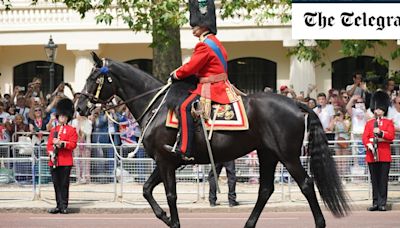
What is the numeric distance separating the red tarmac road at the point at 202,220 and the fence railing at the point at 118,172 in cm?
171

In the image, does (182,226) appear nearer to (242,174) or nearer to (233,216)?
(233,216)

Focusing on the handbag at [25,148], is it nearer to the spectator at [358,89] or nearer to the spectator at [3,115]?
the spectator at [3,115]

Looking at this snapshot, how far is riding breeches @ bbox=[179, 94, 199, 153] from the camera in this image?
13.5m

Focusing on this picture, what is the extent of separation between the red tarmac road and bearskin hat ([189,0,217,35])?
3.86 meters

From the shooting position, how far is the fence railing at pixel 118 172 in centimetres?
2072

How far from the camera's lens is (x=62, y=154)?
19453 mm

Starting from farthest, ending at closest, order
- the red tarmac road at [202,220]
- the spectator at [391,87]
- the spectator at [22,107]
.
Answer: the spectator at [22,107], the spectator at [391,87], the red tarmac road at [202,220]

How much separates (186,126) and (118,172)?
300 inches

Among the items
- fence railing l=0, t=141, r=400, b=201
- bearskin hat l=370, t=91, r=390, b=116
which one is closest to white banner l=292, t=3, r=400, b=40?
bearskin hat l=370, t=91, r=390, b=116

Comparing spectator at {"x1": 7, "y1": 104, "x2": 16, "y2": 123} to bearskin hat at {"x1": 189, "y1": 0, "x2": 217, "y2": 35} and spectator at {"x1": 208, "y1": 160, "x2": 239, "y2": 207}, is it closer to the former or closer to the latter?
spectator at {"x1": 208, "y1": 160, "x2": 239, "y2": 207}

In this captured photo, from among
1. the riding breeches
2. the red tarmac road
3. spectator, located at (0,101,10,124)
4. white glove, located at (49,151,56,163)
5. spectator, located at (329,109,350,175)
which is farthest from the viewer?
spectator, located at (0,101,10,124)

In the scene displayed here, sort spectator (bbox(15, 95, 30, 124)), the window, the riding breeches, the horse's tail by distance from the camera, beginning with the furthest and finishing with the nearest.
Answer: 1. the window
2. spectator (bbox(15, 95, 30, 124))
3. the horse's tail
4. the riding breeches

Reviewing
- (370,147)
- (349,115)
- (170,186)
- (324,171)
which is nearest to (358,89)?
(349,115)

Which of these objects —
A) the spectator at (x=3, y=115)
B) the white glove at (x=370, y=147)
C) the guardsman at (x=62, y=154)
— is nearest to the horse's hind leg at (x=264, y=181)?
the white glove at (x=370, y=147)
